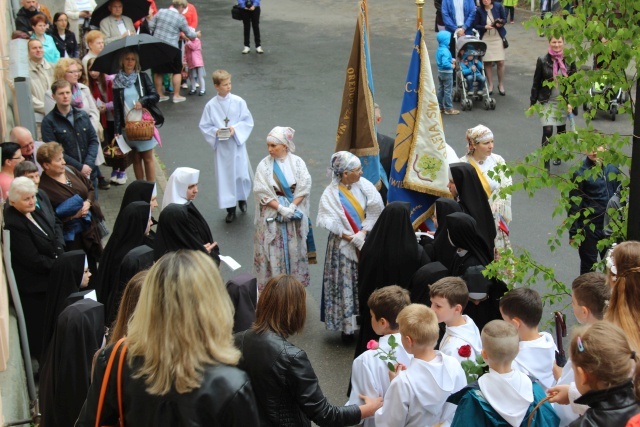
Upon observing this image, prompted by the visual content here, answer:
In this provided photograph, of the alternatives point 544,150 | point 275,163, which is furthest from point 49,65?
point 544,150

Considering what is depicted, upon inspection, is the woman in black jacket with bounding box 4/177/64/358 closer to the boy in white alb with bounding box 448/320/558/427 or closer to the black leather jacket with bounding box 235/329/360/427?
the black leather jacket with bounding box 235/329/360/427

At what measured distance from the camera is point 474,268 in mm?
7078

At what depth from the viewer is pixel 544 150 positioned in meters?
5.84

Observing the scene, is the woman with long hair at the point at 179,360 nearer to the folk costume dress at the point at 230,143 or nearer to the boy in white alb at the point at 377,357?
the boy in white alb at the point at 377,357

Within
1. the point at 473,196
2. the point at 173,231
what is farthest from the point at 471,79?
the point at 173,231

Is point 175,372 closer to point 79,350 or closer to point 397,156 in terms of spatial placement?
point 79,350

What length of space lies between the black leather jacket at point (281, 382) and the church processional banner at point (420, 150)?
4.31 meters

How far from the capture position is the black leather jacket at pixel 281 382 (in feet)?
16.3

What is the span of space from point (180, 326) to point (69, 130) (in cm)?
769

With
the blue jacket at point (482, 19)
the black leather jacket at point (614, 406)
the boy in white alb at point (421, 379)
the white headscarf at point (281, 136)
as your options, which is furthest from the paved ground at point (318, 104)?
the black leather jacket at point (614, 406)

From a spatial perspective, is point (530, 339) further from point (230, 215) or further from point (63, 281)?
point (230, 215)

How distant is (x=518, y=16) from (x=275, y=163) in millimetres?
14607

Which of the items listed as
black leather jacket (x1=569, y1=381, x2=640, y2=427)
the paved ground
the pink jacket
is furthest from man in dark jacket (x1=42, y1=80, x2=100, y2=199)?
black leather jacket (x1=569, y1=381, x2=640, y2=427)

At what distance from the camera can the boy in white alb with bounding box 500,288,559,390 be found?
18.6ft
